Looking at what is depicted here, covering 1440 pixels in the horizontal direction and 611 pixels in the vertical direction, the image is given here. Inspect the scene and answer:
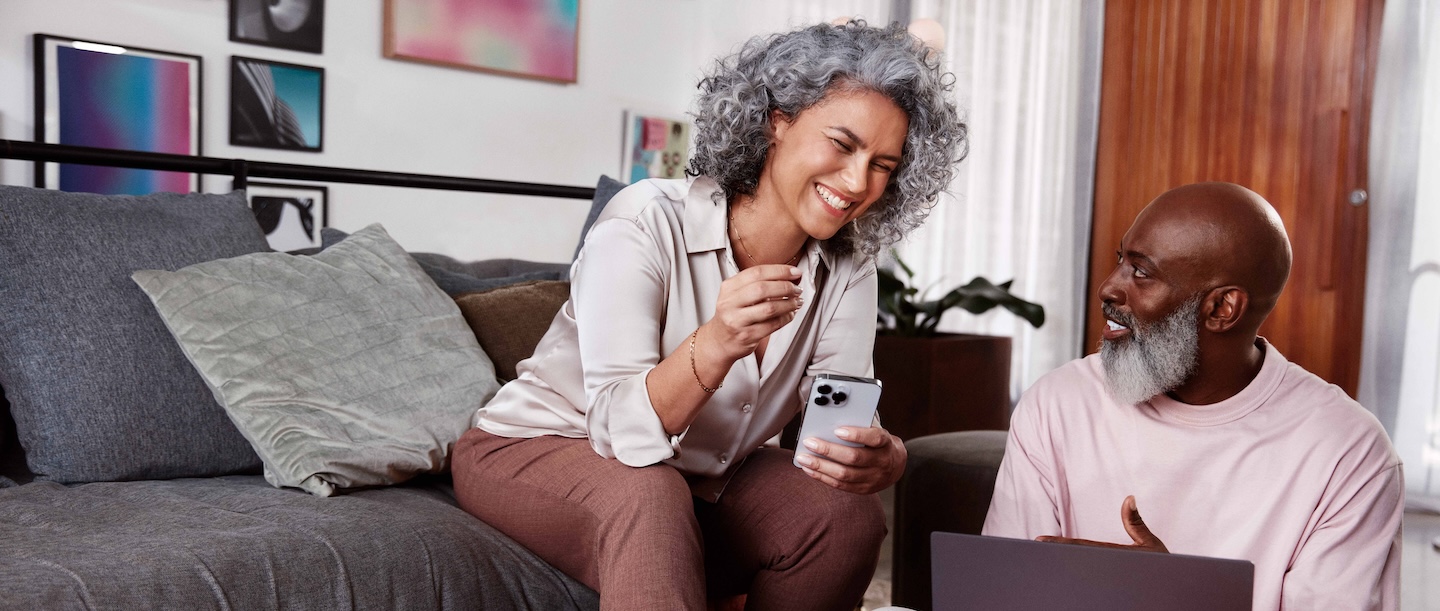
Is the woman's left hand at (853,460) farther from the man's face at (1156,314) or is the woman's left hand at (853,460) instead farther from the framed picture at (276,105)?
the framed picture at (276,105)

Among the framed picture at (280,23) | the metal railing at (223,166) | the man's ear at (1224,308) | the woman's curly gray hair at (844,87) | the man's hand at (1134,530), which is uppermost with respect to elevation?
the framed picture at (280,23)

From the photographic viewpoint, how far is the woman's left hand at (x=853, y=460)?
4.41 feet

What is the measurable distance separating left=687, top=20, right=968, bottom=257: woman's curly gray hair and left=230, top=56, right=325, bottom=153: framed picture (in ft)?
5.94

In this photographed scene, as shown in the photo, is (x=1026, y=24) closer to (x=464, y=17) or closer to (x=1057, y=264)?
(x=1057, y=264)

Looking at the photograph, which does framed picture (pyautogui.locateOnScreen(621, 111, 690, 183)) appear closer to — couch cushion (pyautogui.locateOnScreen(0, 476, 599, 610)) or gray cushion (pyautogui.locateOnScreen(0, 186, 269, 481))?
gray cushion (pyautogui.locateOnScreen(0, 186, 269, 481))

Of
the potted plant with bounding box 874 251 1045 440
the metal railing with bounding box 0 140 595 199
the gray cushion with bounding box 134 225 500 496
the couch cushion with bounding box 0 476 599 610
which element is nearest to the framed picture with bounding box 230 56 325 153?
the metal railing with bounding box 0 140 595 199

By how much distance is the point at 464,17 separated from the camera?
3.38 metres

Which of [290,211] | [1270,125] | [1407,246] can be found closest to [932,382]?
[1407,246]

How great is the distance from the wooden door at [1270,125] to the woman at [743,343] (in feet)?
10.6

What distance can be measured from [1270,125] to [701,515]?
3.82 m

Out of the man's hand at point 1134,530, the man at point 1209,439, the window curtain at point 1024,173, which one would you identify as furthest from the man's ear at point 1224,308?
the window curtain at point 1024,173

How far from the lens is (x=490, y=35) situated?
11.3 ft

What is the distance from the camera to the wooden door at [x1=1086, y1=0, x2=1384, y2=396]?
4145mm

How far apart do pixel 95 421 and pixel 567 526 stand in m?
0.72
